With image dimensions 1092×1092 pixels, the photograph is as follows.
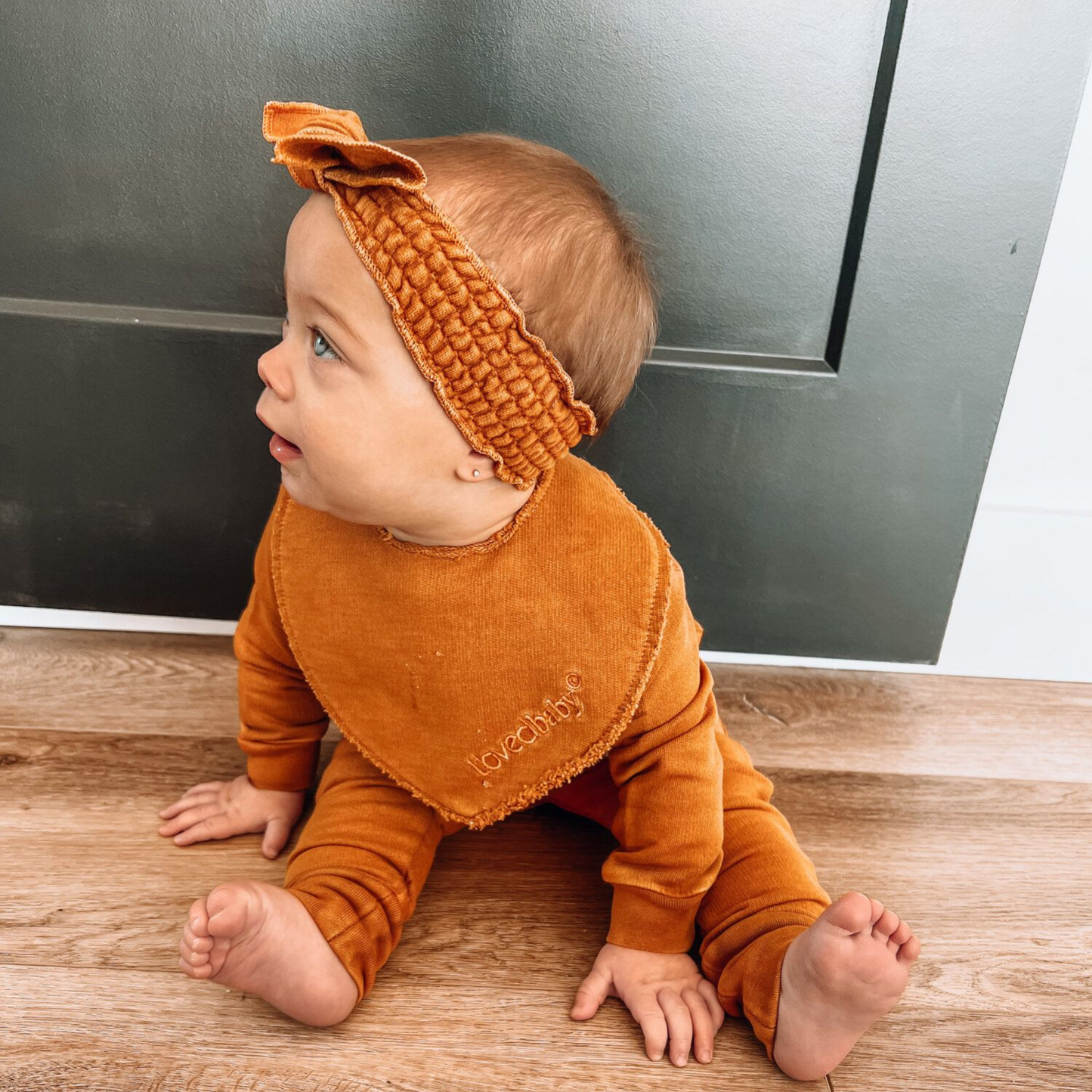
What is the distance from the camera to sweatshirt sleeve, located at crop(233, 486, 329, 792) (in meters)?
0.90

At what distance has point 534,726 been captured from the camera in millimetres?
809

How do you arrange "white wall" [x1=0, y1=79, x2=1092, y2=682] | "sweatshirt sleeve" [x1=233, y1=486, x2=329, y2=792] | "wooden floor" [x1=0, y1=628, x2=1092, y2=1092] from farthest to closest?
"white wall" [x1=0, y1=79, x2=1092, y2=682]
"sweatshirt sleeve" [x1=233, y1=486, x2=329, y2=792]
"wooden floor" [x1=0, y1=628, x2=1092, y2=1092]

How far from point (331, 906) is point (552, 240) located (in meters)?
0.53

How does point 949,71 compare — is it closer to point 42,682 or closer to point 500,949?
point 500,949

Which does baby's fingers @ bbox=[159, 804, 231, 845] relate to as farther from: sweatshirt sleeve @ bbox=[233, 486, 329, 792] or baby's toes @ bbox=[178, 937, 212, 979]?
baby's toes @ bbox=[178, 937, 212, 979]

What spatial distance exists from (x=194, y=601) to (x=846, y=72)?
3.10ft

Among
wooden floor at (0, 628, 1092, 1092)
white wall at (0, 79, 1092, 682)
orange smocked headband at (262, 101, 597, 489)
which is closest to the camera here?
orange smocked headband at (262, 101, 597, 489)

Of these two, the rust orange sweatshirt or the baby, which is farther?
the rust orange sweatshirt

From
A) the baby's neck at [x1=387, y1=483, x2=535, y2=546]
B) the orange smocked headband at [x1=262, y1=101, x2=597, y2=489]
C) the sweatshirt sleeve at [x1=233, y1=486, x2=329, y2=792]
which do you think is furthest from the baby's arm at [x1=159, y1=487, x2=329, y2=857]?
the orange smocked headband at [x1=262, y1=101, x2=597, y2=489]

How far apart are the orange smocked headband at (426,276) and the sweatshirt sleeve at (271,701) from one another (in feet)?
1.02

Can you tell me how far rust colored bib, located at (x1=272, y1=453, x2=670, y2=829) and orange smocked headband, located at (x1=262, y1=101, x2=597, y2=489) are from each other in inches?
5.5

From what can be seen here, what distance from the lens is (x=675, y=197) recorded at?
104 cm

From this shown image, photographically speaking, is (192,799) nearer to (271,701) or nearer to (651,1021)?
(271,701)

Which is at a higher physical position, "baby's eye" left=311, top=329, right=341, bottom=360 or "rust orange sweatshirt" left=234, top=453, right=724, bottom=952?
"baby's eye" left=311, top=329, right=341, bottom=360
